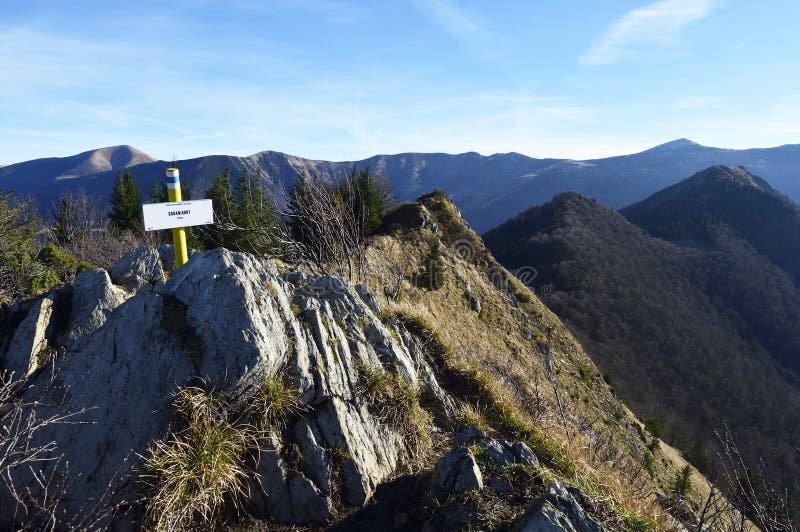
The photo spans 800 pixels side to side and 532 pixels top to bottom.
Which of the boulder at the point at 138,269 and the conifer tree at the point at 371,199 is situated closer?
the boulder at the point at 138,269

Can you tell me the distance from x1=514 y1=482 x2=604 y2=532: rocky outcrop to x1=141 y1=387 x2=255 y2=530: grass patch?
2616 mm

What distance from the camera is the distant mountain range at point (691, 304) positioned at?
80.3 meters

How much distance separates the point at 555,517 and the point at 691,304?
13742 centimetres

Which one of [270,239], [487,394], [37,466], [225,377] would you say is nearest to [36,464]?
[37,466]

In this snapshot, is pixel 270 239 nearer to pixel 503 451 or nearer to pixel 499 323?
pixel 503 451

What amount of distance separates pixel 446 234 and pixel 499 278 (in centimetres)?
533

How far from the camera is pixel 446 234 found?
110ft

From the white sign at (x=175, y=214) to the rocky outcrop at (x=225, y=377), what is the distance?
2.88 feet

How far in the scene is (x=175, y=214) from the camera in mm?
6035

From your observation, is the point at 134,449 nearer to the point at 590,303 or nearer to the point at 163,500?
the point at 163,500

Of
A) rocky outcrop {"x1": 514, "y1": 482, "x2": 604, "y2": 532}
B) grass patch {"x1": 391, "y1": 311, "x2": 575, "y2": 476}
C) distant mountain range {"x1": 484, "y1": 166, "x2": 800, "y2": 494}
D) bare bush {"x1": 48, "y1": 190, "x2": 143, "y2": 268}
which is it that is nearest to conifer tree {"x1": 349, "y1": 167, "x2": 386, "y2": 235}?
bare bush {"x1": 48, "y1": 190, "x2": 143, "y2": 268}

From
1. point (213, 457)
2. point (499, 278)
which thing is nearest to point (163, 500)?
point (213, 457)

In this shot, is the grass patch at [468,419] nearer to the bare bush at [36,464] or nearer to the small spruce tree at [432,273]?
the bare bush at [36,464]

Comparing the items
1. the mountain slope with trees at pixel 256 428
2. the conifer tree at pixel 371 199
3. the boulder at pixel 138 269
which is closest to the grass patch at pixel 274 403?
the mountain slope with trees at pixel 256 428
